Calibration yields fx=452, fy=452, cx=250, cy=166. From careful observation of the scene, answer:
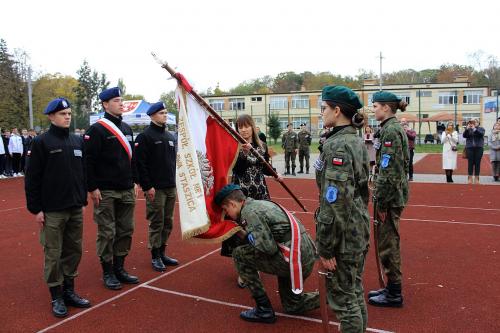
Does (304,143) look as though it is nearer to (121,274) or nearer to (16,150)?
(16,150)

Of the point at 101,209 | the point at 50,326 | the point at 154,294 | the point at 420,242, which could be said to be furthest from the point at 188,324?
the point at 420,242

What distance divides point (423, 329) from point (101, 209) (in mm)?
3578

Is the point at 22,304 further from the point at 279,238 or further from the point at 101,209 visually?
the point at 279,238

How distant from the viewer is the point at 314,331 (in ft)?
13.4

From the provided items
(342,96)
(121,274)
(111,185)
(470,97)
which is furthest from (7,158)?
(470,97)

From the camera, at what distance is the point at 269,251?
159 inches

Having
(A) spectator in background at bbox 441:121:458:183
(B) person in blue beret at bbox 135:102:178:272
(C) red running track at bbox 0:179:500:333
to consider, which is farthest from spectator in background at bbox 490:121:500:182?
(B) person in blue beret at bbox 135:102:178:272

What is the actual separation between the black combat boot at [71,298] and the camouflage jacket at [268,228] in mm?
1952

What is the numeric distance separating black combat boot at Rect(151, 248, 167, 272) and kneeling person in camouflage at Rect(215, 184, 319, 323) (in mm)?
1852

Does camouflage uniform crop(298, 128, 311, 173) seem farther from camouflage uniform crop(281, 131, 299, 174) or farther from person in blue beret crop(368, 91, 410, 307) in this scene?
person in blue beret crop(368, 91, 410, 307)

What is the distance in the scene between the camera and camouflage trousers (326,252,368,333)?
127 inches

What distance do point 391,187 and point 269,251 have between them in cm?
137

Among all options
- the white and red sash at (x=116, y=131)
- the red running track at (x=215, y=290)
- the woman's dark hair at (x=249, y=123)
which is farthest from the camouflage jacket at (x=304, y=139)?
the white and red sash at (x=116, y=131)

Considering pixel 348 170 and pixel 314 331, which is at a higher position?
pixel 348 170
